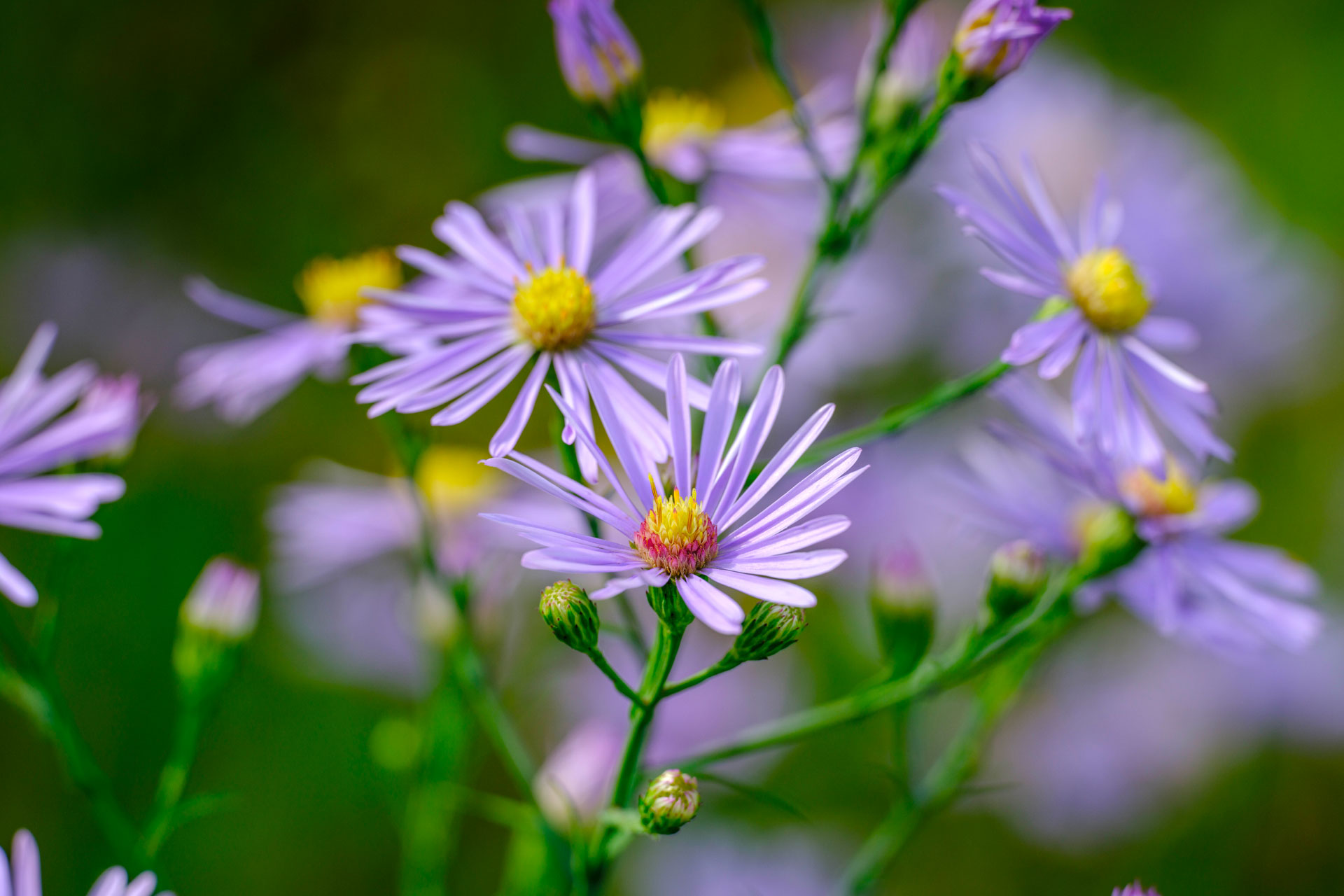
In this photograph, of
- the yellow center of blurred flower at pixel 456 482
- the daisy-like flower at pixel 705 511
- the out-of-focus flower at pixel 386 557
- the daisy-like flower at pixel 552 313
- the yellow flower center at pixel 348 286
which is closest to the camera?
the daisy-like flower at pixel 705 511

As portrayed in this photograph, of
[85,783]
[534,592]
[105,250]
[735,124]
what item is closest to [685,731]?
[534,592]

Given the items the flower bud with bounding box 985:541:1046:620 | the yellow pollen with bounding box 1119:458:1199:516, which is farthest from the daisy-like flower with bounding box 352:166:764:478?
the yellow pollen with bounding box 1119:458:1199:516

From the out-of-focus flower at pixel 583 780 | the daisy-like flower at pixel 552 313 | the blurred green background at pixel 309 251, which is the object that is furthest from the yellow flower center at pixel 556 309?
the blurred green background at pixel 309 251

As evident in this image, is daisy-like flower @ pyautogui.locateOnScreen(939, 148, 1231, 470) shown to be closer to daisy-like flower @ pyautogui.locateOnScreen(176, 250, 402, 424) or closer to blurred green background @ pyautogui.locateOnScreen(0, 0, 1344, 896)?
daisy-like flower @ pyautogui.locateOnScreen(176, 250, 402, 424)

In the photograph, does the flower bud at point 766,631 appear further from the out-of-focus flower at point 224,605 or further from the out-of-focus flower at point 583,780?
the out-of-focus flower at point 224,605

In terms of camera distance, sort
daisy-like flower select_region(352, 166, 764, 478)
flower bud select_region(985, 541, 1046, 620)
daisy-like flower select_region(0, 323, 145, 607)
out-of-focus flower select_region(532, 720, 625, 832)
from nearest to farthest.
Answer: daisy-like flower select_region(0, 323, 145, 607) → daisy-like flower select_region(352, 166, 764, 478) → flower bud select_region(985, 541, 1046, 620) → out-of-focus flower select_region(532, 720, 625, 832)

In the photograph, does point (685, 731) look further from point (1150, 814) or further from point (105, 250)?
point (105, 250)

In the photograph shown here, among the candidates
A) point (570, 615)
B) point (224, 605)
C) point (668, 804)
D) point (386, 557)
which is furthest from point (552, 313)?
point (386, 557)
